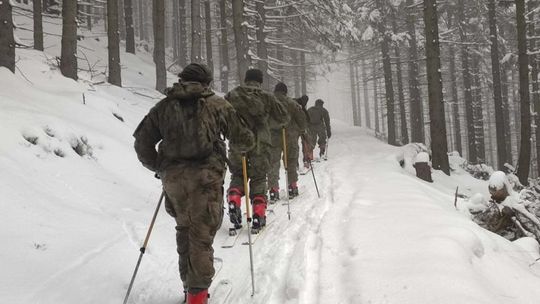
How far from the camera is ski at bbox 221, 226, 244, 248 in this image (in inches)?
226

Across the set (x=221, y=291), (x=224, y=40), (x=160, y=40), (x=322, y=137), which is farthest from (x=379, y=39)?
(x=221, y=291)

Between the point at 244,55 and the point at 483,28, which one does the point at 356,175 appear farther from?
the point at 483,28

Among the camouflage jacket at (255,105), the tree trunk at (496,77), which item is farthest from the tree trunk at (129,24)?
the camouflage jacket at (255,105)

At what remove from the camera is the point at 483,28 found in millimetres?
26391

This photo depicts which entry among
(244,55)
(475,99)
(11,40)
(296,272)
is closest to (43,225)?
(296,272)

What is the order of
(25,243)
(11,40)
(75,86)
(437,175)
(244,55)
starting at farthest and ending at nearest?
1. (244,55)
2. (437,175)
3. (75,86)
4. (11,40)
5. (25,243)

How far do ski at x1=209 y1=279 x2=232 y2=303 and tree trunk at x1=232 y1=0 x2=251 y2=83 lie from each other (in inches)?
402

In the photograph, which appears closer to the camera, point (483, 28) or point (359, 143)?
point (359, 143)

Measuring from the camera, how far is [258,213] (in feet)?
20.7

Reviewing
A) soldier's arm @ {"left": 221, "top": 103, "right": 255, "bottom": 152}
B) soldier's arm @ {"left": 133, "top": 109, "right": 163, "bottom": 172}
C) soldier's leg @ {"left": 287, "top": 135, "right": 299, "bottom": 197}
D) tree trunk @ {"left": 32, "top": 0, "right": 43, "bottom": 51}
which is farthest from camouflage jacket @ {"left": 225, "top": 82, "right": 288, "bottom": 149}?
tree trunk @ {"left": 32, "top": 0, "right": 43, "bottom": 51}

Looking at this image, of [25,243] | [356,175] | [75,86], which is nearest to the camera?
[25,243]

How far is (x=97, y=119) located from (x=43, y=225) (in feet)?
16.9

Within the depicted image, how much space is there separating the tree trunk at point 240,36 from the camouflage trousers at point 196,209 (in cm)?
1056

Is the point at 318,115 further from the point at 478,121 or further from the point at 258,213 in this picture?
the point at 478,121
